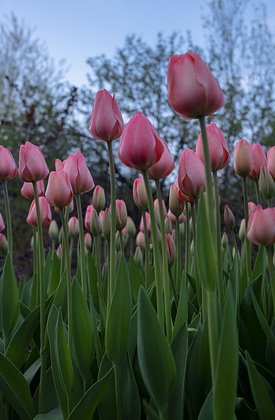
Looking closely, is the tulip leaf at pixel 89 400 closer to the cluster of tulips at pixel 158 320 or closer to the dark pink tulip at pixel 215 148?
the cluster of tulips at pixel 158 320

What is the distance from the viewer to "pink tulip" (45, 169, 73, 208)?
40.6 inches

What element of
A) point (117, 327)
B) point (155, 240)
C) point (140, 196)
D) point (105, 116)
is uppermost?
point (105, 116)

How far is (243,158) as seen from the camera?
1.10 m

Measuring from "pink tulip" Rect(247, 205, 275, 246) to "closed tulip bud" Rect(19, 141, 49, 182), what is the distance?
464 mm

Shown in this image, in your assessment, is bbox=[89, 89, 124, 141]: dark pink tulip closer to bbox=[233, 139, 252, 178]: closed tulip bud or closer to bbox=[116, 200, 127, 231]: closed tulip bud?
bbox=[233, 139, 252, 178]: closed tulip bud

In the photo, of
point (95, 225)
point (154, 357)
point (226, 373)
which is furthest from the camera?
point (95, 225)

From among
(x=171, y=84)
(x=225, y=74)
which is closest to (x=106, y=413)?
(x=171, y=84)

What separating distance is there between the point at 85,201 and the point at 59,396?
503 centimetres

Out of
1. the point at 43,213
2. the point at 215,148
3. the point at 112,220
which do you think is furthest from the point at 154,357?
the point at 43,213

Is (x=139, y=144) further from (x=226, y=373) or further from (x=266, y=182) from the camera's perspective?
(x=266, y=182)

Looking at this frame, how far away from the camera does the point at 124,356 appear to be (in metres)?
0.87

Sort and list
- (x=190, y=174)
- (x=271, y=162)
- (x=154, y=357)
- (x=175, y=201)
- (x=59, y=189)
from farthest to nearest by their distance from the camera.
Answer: (x=175, y=201), (x=271, y=162), (x=59, y=189), (x=190, y=174), (x=154, y=357)

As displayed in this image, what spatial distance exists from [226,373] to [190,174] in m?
0.38

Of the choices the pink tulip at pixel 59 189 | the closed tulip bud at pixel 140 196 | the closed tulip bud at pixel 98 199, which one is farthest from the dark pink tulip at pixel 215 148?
the closed tulip bud at pixel 98 199
